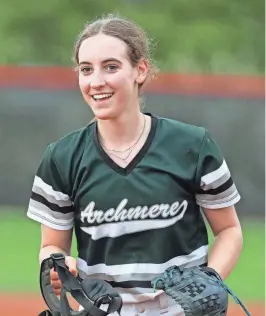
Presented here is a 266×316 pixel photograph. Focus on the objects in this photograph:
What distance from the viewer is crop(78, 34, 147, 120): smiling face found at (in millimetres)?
2074

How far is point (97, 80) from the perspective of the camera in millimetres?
2064

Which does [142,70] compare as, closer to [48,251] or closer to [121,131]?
[121,131]

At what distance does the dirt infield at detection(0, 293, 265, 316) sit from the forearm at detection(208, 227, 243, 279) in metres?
2.91

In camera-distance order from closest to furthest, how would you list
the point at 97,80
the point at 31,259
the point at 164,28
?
the point at 97,80, the point at 31,259, the point at 164,28

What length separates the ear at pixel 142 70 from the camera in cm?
218

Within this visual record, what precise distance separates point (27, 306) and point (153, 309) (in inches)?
130

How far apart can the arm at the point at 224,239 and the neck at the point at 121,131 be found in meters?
0.26

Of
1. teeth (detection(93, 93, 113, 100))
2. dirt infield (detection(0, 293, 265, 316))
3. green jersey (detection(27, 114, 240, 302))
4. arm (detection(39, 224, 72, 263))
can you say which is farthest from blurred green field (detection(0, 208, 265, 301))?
teeth (detection(93, 93, 113, 100))

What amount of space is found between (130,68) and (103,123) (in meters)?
0.15

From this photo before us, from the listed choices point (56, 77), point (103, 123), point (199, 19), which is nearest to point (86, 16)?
point (199, 19)

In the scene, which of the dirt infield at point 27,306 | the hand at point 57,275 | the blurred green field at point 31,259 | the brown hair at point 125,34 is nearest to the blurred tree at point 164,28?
the blurred green field at point 31,259

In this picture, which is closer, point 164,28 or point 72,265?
point 72,265

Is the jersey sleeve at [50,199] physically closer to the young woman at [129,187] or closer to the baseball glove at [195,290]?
the young woman at [129,187]

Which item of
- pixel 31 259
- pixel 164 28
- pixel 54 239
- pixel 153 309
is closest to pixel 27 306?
pixel 31 259
